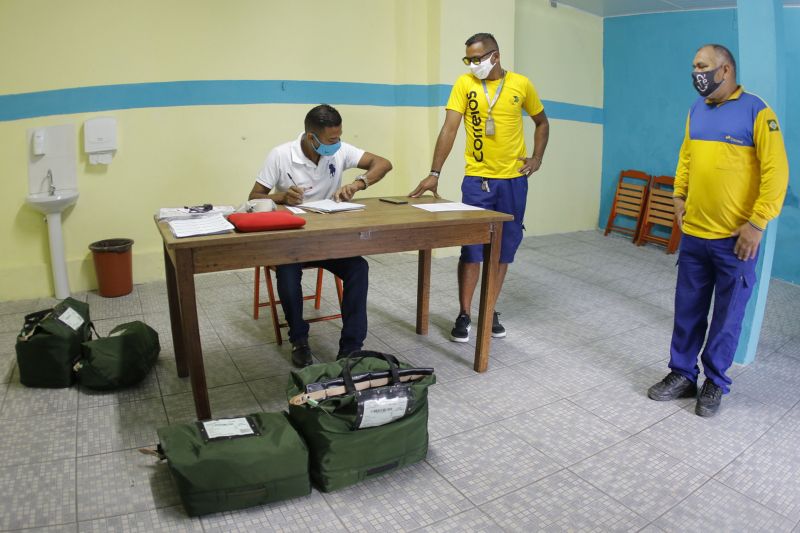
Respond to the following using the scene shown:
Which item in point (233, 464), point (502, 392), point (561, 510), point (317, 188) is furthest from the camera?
point (317, 188)

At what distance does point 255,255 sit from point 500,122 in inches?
64.1

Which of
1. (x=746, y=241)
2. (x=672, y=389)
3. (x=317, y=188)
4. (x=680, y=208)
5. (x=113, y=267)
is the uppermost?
(x=317, y=188)

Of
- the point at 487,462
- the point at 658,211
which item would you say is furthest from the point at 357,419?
the point at 658,211

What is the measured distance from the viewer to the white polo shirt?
307cm

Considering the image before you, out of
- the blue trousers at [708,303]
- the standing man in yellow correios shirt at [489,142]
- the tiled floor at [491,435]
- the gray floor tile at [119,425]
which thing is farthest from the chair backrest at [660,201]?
the gray floor tile at [119,425]

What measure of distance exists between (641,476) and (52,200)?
12.2ft

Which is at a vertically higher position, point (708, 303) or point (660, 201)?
point (660, 201)

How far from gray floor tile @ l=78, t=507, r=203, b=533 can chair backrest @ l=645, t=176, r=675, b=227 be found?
510 cm

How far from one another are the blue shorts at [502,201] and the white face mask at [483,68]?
1.78 ft

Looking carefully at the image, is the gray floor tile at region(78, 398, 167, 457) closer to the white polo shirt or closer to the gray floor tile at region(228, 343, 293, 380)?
the gray floor tile at region(228, 343, 293, 380)

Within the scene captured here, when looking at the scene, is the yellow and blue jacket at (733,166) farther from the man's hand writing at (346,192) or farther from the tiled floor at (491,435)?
the man's hand writing at (346,192)

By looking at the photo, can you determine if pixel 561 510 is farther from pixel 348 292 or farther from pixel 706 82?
pixel 706 82

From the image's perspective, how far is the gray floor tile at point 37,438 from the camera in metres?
2.27

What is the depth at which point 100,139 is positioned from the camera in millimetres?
4148
